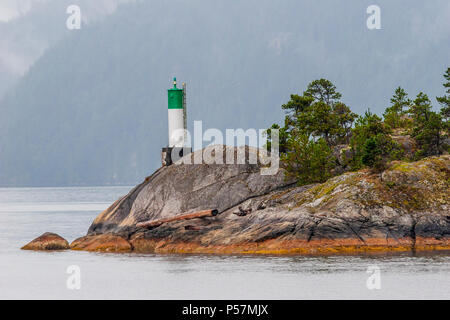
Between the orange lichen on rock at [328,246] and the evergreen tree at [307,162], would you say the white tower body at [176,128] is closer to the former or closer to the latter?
the evergreen tree at [307,162]

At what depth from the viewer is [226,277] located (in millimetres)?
47406

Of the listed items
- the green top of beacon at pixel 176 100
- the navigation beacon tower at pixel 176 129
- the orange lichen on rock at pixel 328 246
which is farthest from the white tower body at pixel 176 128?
the orange lichen on rock at pixel 328 246

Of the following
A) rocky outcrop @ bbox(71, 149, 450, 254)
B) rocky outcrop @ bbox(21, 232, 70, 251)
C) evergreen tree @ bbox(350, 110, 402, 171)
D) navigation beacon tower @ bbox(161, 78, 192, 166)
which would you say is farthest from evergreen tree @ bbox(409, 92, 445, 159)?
rocky outcrop @ bbox(21, 232, 70, 251)

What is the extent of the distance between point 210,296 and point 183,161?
80.2 feet

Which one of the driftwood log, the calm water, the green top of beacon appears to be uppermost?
the green top of beacon

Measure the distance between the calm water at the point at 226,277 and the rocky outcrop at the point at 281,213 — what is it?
2.16 m

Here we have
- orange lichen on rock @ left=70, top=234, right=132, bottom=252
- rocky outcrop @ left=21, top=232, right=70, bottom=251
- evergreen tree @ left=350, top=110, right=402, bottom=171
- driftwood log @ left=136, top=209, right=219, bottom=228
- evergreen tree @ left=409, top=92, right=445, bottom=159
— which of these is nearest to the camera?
driftwood log @ left=136, top=209, right=219, bottom=228

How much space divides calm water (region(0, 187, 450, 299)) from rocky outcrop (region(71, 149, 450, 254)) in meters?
2.16

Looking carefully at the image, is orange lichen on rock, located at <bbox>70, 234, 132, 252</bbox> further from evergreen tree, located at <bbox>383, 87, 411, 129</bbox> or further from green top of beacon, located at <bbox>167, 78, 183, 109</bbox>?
evergreen tree, located at <bbox>383, 87, 411, 129</bbox>

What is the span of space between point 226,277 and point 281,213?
33.1 ft

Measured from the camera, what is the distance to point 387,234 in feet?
179

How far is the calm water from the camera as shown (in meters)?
43.0

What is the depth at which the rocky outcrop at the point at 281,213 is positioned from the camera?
54.4 meters
